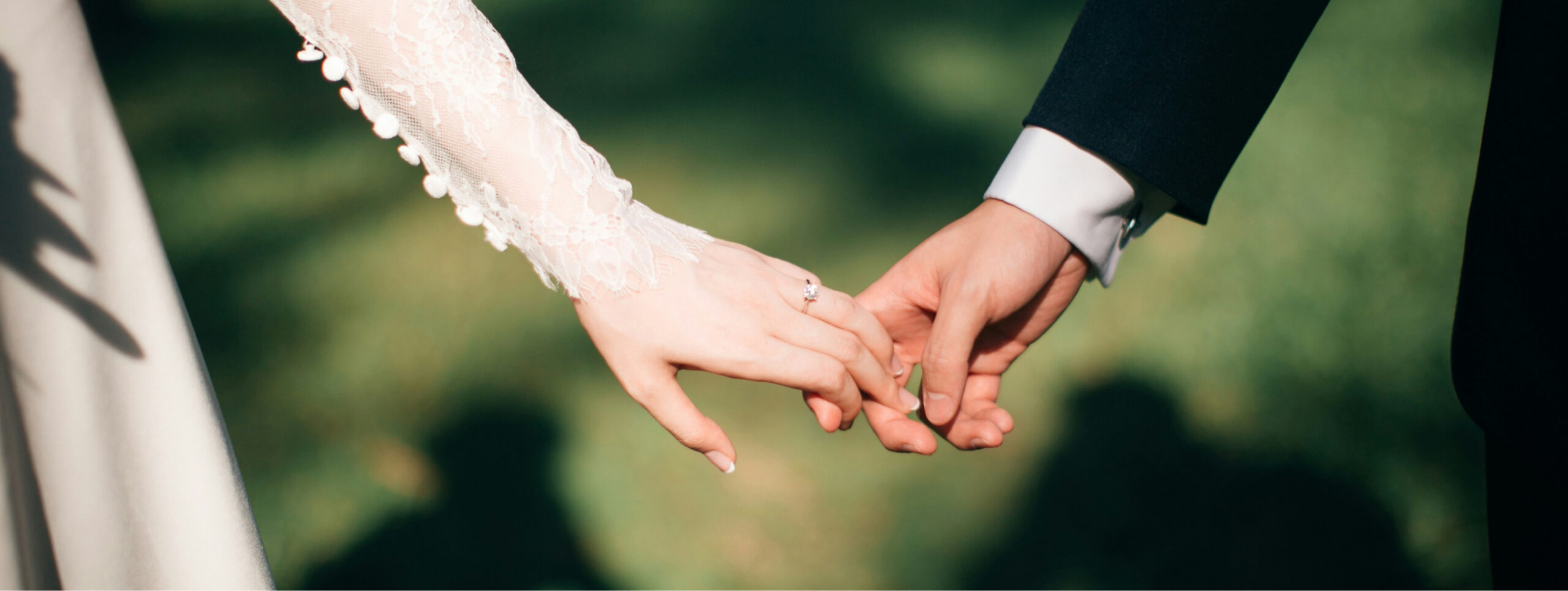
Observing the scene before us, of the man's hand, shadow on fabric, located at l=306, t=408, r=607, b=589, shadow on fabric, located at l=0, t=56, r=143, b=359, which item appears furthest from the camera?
shadow on fabric, located at l=306, t=408, r=607, b=589

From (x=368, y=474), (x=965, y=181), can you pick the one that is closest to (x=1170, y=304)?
(x=965, y=181)

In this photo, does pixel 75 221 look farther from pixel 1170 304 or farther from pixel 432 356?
pixel 1170 304

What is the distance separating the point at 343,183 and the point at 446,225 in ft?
0.78

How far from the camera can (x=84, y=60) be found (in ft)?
2.32

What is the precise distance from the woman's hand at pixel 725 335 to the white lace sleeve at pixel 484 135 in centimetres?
3

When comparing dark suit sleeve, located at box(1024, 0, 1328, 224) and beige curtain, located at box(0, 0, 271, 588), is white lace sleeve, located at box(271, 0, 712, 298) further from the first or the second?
dark suit sleeve, located at box(1024, 0, 1328, 224)

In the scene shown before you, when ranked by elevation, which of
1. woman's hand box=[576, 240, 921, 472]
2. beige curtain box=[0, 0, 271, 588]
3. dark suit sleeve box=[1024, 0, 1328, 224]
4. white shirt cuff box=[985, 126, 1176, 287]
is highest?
dark suit sleeve box=[1024, 0, 1328, 224]

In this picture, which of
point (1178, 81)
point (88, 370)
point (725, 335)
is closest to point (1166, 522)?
point (1178, 81)

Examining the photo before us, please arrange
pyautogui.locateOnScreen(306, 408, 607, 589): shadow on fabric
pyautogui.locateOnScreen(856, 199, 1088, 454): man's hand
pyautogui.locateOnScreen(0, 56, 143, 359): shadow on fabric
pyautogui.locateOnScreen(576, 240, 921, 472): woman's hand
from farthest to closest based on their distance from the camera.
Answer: pyautogui.locateOnScreen(306, 408, 607, 589): shadow on fabric
pyautogui.locateOnScreen(856, 199, 1088, 454): man's hand
pyautogui.locateOnScreen(576, 240, 921, 472): woman's hand
pyautogui.locateOnScreen(0, 56, 143, 359): shadow on fabric

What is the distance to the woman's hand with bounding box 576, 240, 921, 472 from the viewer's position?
791 mm

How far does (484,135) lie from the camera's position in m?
0.74

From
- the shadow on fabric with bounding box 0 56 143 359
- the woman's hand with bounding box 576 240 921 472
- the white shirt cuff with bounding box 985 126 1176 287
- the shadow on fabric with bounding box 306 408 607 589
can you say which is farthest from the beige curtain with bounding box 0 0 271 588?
the white shirt cuff with bounding box 985 126 1176 287

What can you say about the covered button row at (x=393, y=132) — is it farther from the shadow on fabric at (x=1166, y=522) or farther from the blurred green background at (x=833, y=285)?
the shadow on fabric at (x=1166, y=522)

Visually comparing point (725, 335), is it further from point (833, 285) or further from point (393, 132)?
point (833, 285)
